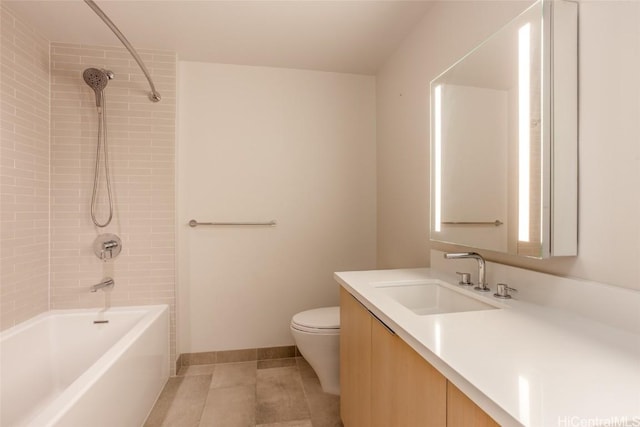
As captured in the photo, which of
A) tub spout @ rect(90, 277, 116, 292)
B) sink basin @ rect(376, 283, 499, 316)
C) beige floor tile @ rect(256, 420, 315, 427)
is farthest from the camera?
tub spout @ rect(90, 277, 116, 292)

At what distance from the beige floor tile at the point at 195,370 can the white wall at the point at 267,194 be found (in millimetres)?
127

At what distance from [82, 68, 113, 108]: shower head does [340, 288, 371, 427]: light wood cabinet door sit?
197 centimetres

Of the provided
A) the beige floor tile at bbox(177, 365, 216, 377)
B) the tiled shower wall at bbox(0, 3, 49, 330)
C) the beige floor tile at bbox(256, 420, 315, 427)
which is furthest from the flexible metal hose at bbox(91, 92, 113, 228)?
the beige floor tile at bbox(256, 420, 315, 427)

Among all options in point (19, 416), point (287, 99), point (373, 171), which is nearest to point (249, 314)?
point (19, 416)

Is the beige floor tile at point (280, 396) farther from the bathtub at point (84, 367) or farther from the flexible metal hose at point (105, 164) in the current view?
the flexible metal hose at point (105, 164)

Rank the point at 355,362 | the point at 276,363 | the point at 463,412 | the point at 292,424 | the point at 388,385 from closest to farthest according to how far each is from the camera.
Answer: the point at 463,412 < the point at 388,385 < the point at 355,362 < the point at 292,424 < the point at 276,363

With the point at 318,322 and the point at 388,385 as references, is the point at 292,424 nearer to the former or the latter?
the point at 318,322

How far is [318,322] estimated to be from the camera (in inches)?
72.9

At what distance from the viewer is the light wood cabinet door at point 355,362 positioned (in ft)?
Answer: 3.86

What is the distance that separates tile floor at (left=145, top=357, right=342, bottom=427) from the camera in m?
1.70

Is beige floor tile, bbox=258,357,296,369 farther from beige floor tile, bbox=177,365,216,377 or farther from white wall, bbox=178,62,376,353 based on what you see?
beige floor tile, bbox=177,365,216,377

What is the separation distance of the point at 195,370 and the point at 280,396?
0.75m

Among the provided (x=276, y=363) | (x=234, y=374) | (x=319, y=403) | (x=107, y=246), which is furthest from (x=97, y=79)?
(x=319, y=403)

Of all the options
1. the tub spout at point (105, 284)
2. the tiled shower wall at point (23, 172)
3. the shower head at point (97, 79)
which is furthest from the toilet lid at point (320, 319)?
the shower head at point (97, 79)
